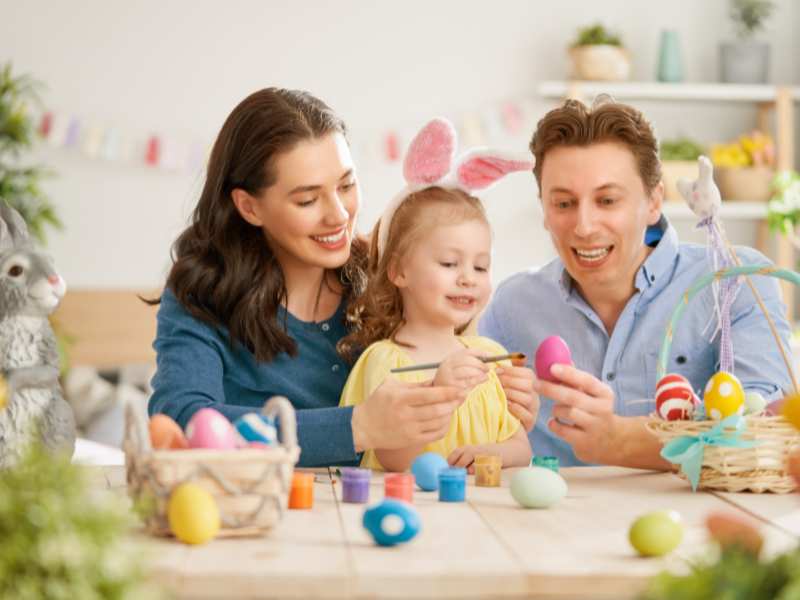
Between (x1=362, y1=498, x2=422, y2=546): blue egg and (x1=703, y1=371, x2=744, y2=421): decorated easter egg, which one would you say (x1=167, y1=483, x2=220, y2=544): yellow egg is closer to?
(x1=362, y1=498, x2=422, y2=546): blue egg

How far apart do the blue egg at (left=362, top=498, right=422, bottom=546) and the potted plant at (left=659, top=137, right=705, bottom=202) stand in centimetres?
333

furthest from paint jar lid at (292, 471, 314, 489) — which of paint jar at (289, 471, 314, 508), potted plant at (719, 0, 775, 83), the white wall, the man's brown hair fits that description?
A: potted plant at (719, 0, 775, 83)

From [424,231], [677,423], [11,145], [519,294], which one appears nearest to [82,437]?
[11,145]

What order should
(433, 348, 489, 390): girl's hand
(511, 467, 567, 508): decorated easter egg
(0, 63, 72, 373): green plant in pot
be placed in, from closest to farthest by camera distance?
(511, 467, 567, 508): decorated easter egg < (433, 348, 489, 390): girl's hand < (0, 63, 72, 373): green plant in pot

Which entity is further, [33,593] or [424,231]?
[424,231]

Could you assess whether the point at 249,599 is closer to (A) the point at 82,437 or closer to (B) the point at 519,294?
(B) the point at 519,294

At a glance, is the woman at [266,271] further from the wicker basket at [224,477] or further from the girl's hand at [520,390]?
the wicker basket at [224,477]

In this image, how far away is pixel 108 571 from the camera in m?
0.97

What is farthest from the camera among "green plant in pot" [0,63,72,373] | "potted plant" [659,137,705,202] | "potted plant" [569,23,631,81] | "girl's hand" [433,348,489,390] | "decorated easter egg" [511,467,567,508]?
"potted plant" [569,23,631,81]

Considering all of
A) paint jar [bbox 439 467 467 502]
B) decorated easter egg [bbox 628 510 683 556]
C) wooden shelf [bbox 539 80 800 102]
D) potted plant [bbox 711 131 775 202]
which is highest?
wooden shelf [bbox 539 80 800 102]

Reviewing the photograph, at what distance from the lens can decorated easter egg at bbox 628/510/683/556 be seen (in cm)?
126

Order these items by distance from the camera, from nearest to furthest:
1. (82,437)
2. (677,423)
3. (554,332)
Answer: (677,423) < (554,332) < (82,437)

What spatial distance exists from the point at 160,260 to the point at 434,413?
10.1ft

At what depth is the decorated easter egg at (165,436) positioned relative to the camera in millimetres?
1408
